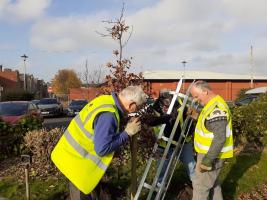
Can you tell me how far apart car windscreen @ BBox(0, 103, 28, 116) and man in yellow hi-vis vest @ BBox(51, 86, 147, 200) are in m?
12.8

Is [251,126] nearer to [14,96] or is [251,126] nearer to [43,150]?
[43,150]

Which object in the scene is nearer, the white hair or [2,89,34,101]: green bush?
the white hair

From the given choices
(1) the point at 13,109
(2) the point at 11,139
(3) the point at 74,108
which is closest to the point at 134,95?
(2) the point at 11,139

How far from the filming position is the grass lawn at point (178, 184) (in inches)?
278

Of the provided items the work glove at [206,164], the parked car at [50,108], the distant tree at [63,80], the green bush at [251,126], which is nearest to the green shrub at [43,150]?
the work glove at [206,164]

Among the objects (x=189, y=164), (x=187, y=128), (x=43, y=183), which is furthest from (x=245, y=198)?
(x=43, y=183)

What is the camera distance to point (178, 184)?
24.1ft

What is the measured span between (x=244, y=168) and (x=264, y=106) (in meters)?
3.38

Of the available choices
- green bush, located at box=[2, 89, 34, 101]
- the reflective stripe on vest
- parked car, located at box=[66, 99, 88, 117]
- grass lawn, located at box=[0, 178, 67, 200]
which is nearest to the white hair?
the reflective stripe on vest

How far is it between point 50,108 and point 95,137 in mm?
32737

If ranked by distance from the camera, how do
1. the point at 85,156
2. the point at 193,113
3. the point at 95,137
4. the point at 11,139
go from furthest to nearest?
the point at 11,139
the point at 193,113
the point at 85,156
the point at 95,137

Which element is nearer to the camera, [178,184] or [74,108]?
[178,184]

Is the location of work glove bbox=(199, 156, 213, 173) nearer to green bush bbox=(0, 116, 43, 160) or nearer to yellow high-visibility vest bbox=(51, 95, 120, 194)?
yellow high-visibility vest bbox=(51, 95, 120, 194)

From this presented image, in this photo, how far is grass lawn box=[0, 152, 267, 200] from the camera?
23.1 feet
